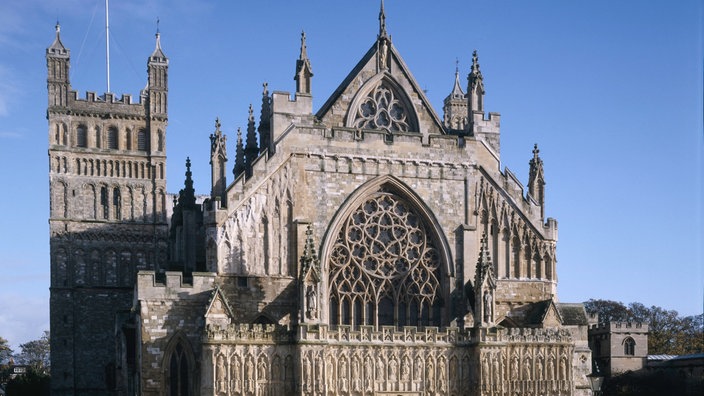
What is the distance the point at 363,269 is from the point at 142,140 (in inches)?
1363

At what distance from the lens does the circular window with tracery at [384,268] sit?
38.6 meters

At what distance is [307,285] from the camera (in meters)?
35.5

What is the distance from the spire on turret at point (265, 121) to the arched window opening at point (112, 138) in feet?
86.9

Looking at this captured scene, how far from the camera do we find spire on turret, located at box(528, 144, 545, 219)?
4134 centimetres

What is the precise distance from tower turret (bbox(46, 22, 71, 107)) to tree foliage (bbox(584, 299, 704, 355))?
49948 mm

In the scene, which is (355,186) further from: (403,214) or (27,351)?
(27,351)

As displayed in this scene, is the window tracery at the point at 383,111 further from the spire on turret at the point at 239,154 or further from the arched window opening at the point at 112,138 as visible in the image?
the arched window opening at the point at 112,138

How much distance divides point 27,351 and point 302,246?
111005 millimetres

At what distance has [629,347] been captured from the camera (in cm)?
7250

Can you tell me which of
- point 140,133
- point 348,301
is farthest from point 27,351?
point 348,301

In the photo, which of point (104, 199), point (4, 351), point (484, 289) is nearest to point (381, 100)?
point (484, 289)

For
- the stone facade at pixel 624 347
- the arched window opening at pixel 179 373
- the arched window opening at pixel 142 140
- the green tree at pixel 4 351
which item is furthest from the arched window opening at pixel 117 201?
the green tree at pixel 4 351

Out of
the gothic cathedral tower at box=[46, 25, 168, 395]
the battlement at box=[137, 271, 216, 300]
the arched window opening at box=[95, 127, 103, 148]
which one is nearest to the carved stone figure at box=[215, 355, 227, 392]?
the battlement at box=[137, 271, 216, 300]

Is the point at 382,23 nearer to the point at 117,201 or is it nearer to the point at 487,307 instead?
the point at 487,307
